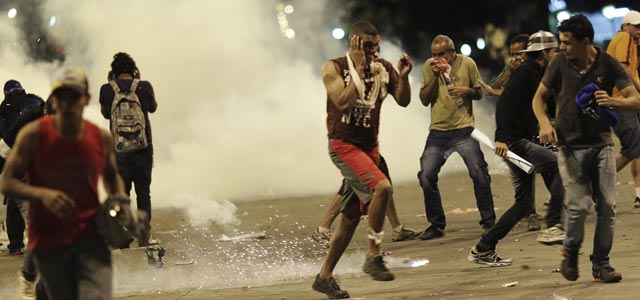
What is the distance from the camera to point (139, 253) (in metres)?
9.88

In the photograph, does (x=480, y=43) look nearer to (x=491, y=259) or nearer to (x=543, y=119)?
(x=491, y=259)

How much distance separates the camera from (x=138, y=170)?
1004 cm

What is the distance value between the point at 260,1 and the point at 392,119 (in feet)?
9.36

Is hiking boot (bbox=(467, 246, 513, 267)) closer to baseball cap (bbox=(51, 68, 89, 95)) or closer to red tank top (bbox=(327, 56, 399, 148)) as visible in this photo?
red tank top (bbox=(327, 56, 399, 148))

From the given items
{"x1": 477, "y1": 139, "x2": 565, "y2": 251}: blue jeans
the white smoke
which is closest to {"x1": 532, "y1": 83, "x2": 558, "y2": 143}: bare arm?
{"x1": 477, "y1": 139, "x2": 565, "y2": 251}: blue jeans

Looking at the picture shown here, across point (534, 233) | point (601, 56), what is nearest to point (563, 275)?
point (601, 56)

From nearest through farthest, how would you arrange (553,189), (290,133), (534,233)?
(553,189) < (534,233) < (290,133)

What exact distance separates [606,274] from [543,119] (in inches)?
40.9

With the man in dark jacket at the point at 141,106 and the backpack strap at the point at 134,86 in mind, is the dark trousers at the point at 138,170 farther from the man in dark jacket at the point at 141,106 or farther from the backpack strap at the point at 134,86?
the backpack strap at the point at 134,86

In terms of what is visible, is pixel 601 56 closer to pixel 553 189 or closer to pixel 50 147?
pixel 553 189

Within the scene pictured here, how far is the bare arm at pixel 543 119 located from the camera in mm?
6879

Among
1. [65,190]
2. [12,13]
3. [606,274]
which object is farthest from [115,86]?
[12,13]

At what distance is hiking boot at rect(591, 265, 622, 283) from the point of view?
7066mm

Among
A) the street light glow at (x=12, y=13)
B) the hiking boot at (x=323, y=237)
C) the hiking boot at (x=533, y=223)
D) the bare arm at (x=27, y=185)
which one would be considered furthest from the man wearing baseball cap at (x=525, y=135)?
the street light glow at (x=12, y=13)
